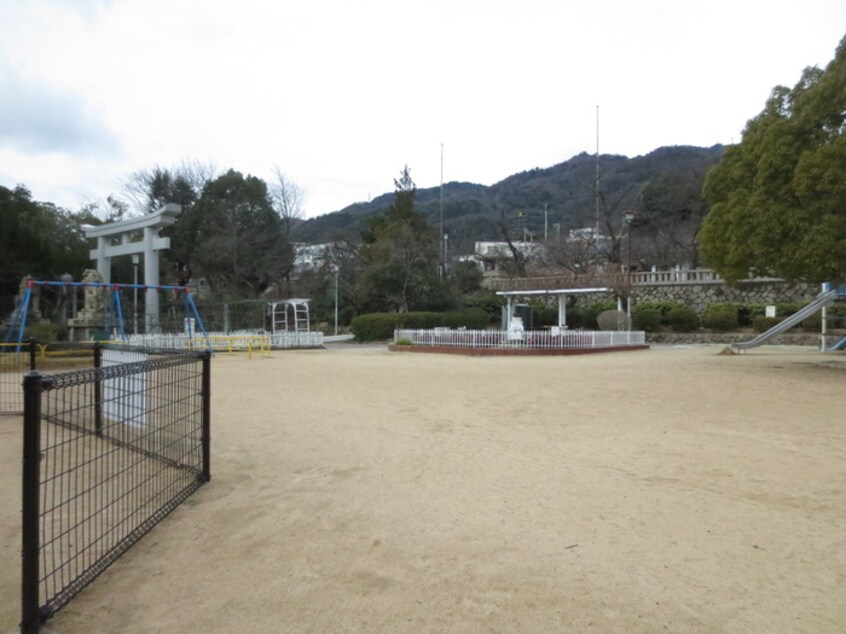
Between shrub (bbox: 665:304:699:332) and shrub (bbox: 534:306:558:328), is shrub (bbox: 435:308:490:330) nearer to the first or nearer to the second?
shrub (bbox: 534:306:558:328)

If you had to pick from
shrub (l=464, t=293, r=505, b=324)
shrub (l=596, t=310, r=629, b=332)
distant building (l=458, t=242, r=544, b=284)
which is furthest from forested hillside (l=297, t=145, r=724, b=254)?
shrub (l=596, t=310, r=629, b=332)

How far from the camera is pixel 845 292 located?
14.9 metres

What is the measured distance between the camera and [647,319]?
93.2 feet

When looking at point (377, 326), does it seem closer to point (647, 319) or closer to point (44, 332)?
point (44, 332)

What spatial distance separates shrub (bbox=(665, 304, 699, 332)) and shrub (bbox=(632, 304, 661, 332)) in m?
0.64

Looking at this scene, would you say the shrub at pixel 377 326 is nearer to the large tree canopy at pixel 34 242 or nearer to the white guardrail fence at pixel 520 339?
the white guardrail fence at pixel 520 339

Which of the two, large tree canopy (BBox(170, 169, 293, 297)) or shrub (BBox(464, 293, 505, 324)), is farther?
large tree canopy (BBox(170, 169, 293, 297))

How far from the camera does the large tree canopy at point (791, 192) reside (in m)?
10.7

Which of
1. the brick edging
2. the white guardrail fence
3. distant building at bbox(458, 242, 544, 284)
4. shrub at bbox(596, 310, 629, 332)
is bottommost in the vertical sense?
the brick edging

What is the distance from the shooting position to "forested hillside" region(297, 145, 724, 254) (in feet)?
138

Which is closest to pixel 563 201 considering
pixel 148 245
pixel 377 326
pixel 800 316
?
pixel 377 326

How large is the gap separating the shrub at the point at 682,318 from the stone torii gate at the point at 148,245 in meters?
23.6

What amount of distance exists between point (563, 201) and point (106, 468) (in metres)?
74.5

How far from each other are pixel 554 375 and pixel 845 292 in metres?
8.99
